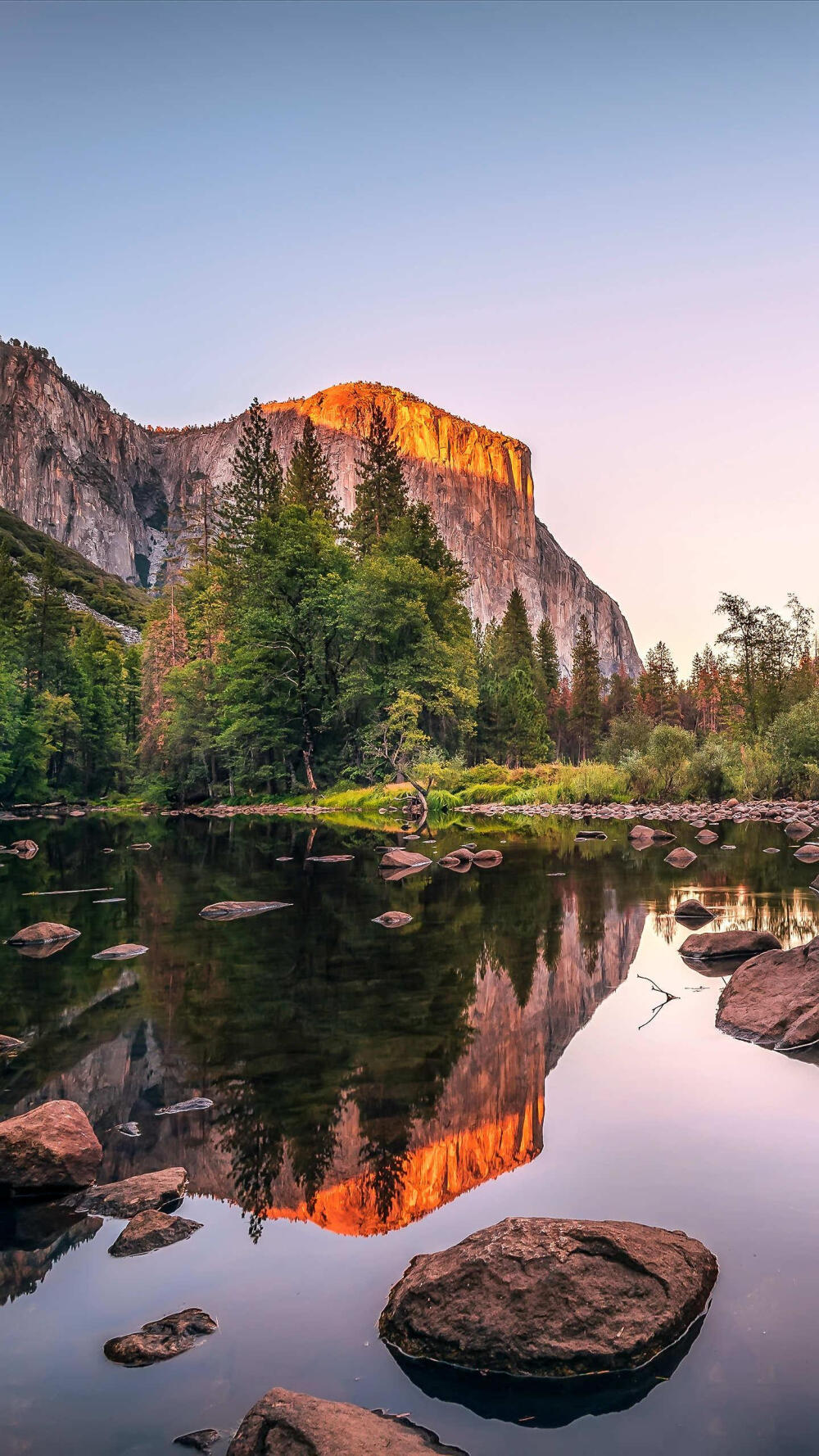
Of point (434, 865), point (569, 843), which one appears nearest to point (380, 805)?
point (569, 843)

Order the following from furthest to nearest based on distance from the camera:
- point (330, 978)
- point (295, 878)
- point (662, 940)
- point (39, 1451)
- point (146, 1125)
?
point (295, 878), point (662, 940), point (330, 978), point (146, 1125), point (39, 1451)

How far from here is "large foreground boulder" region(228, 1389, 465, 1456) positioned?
11.4 ft

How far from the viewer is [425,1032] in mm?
9516

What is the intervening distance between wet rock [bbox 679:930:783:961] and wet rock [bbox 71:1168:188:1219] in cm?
878

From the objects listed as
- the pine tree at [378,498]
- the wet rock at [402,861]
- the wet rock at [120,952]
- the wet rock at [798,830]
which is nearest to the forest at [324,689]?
the pine tree at [378,498]

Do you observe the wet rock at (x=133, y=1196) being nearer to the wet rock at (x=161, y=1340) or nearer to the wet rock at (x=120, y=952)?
the wet rock at (x=161, y=1340)

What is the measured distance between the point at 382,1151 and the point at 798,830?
A: 28205mm

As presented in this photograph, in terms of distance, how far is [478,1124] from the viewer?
7.23 m

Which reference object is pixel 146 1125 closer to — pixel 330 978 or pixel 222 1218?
pixel 222 1218

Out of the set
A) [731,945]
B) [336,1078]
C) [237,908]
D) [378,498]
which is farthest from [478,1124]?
[378,498]

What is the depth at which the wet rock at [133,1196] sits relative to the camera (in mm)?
5898

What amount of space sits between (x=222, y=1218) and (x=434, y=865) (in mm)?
18603

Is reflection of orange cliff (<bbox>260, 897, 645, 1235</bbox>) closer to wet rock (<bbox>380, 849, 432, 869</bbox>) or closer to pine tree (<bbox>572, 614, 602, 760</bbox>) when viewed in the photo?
wet rock (<bbox>380, 849, 432, 869</bbox>)

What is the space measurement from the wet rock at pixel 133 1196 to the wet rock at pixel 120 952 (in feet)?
25.1
